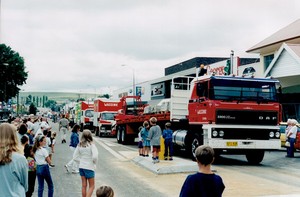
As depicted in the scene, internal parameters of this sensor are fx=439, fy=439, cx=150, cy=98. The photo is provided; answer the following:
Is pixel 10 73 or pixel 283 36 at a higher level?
pixel 10 73

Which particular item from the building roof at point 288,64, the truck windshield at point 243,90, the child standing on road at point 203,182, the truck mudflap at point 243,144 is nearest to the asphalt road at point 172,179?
the truck mudflap at point 243,144

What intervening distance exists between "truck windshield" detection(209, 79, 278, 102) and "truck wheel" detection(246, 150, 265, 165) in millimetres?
2306

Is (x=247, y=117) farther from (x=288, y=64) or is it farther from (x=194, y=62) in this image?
(x=194, y=62)

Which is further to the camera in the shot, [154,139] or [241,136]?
[241,136]

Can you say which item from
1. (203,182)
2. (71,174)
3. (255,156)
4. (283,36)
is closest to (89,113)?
(283,36)

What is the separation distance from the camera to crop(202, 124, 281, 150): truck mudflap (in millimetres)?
15500

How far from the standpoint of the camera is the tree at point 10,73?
67.4 metres

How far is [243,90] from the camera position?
52.5ft

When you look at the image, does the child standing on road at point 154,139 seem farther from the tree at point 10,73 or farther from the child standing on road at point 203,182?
the tree at point 10,73

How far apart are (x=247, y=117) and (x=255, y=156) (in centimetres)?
240

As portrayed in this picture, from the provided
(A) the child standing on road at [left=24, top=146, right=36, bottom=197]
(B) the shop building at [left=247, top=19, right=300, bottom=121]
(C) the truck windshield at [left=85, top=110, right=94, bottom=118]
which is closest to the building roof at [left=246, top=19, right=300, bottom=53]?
(B) the shop building at [left=247, top=19, right=300, bottom=121]

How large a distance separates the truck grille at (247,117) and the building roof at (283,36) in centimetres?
1573

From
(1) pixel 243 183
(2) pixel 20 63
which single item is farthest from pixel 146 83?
(1) pixel 243 183

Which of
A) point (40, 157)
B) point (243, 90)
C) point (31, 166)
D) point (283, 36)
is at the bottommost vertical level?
point (31, 166)
